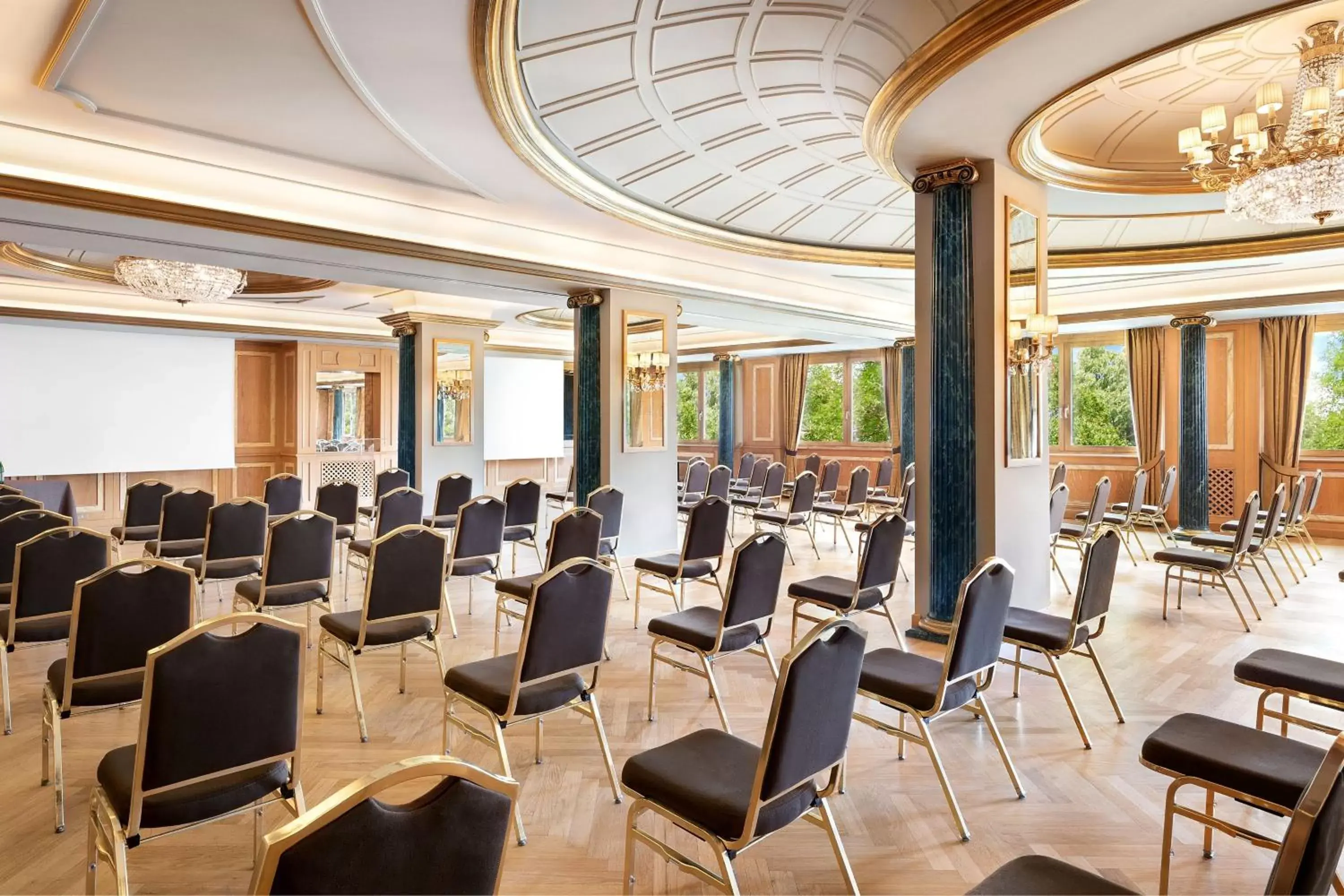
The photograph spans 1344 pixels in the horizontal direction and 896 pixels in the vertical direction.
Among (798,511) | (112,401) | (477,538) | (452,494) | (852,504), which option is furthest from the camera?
(112,401)

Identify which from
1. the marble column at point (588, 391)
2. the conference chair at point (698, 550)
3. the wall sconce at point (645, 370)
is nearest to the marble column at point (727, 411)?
the wall sconce at point (645, 370)

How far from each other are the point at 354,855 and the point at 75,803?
2.48 meters

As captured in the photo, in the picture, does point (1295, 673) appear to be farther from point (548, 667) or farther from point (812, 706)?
point (548, 667)

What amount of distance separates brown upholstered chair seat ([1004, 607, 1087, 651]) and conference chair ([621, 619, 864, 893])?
162 centimetres

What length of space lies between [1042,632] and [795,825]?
5.06 ft

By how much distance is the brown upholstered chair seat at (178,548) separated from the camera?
5.70 meters

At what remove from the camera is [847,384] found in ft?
48.1

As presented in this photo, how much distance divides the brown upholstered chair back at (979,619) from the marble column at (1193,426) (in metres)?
8.01

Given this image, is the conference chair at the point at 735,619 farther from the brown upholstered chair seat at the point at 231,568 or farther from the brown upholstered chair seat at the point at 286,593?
the brown upholstered chair seat at the point at 231,568

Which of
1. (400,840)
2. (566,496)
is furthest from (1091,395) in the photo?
(400,840)

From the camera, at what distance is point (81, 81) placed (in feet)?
12.9

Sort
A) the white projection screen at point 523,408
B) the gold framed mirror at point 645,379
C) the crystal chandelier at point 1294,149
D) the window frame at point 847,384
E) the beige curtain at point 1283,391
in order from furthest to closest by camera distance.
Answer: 1. the white projection screen at point 523,408
2. the window frame at point 847,384
3. the beige curtain at point 1283,391
4. the gold framed mirror at point 645,379
5. the crystal chandelier at point 1294,149

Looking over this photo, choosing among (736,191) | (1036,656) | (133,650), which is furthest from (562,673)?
(736,191)

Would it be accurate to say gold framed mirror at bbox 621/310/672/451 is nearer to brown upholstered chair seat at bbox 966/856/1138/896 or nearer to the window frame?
brown upholstered chair seat at bbox 966/856/1138/896
